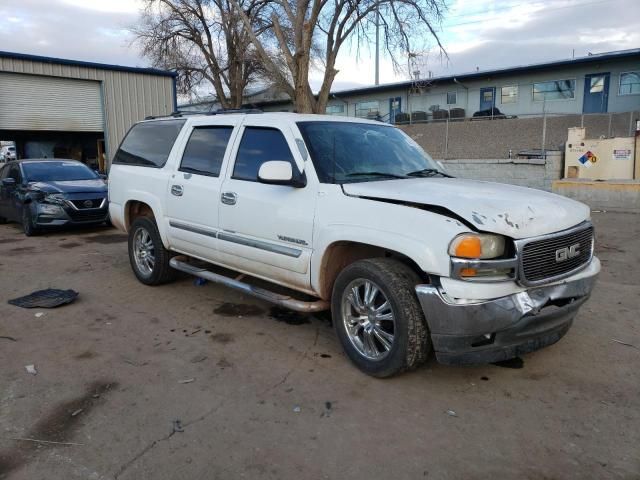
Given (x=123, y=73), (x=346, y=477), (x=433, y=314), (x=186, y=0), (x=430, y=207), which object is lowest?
(x=346, y=477)

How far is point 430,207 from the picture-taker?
3.34 metres

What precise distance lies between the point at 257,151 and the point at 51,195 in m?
7.01

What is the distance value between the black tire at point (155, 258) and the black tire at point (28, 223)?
16.0ft

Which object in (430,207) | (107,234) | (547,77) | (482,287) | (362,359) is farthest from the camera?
(547,77)

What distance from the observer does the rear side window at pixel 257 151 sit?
14.4ft

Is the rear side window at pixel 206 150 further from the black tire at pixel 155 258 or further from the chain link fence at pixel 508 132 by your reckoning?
the chain link fence at pixel 508 132

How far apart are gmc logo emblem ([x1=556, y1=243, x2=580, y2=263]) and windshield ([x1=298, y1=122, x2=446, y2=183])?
4.55 ft

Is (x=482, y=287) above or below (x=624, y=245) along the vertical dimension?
above

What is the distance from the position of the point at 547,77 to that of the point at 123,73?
21.3 meters

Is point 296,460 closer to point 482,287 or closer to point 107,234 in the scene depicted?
point 482,287

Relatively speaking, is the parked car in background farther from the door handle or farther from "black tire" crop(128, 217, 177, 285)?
the door handle

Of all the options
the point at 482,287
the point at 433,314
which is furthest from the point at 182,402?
the point at 482,287

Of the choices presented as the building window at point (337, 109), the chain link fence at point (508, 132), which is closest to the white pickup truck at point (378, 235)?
the chain link fence at point (508, 132)

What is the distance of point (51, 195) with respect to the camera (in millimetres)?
9859
